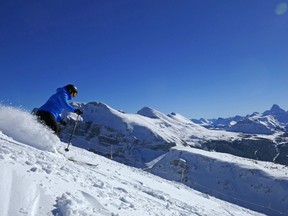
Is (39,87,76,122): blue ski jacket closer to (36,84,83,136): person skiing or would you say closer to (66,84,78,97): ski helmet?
(36,84,83,136): person skiing

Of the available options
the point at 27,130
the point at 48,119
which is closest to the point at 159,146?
the point at 48,119

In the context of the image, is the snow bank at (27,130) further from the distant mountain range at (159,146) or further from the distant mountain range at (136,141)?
the distant mountain range at (136,141)

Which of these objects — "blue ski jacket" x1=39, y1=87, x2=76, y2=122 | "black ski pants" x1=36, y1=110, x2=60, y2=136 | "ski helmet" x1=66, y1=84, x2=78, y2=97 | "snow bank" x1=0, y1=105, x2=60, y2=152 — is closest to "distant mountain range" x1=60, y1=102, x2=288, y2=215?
"ski helmet" x1=66, y1=84, x2=78, y2=97

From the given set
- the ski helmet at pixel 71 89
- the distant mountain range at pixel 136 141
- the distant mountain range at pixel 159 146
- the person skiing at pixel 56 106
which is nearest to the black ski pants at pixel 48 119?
the person skiing at pixel 56 106

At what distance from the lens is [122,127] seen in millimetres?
138625

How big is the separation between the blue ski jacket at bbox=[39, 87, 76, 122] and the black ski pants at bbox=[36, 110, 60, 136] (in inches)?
5.8

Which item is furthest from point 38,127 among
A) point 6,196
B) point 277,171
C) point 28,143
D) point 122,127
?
point 122,127

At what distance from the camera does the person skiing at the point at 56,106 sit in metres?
10.6

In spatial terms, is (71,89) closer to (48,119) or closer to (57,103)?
(57,103)

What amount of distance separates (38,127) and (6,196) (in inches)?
241

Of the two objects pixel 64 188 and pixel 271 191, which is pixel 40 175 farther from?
pixel 271 191

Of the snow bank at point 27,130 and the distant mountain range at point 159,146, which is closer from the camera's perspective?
the snow bank at point 27,130

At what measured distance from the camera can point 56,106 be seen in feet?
35.8

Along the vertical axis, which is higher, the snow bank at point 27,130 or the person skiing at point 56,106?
the person skiing at point 56,106
